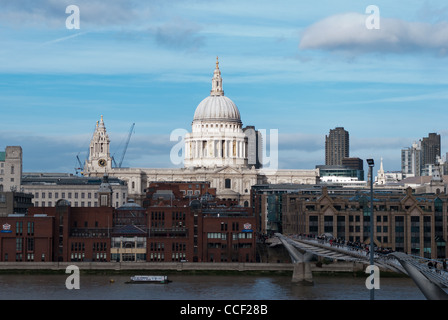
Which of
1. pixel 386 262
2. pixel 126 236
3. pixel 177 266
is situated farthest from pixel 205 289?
pixel 386 262

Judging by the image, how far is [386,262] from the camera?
59.2 metres

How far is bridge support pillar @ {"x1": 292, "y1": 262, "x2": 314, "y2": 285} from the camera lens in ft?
271

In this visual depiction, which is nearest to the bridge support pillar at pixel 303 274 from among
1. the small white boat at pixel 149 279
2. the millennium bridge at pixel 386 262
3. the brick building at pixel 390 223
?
the millennium bridge at pixel 386 262

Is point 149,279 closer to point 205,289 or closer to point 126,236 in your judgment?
point 205,289

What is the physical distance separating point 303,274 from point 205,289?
887cm

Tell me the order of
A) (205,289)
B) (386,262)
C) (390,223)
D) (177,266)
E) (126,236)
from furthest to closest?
(390,223) < (126,236) < (177,266) < (205,289) < (386,262)

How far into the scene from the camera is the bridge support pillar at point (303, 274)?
271ft

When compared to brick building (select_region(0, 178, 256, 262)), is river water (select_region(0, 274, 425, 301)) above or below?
below

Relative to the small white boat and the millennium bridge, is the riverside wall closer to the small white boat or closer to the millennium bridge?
the millennium bridge

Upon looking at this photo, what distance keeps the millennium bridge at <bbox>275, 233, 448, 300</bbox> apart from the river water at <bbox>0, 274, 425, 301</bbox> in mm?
2206

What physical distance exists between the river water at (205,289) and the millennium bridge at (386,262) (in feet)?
7.24

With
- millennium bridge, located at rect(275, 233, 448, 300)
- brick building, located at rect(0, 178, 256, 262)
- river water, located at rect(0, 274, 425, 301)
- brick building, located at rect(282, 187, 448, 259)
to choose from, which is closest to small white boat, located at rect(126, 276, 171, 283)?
river water, located at rect(0, 274, 425, 301)

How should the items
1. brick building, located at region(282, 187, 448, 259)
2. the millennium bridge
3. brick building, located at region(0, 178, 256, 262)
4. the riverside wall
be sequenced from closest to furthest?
the millennium bridge → the riverside wall → brick building, located at region(0, 178, 256, 262) → brick building, located at region(282, 187, 448, 259)

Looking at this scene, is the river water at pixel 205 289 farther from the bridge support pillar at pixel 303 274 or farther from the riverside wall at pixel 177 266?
the riverside wall at pixel 177 266
